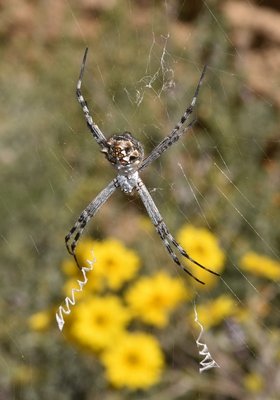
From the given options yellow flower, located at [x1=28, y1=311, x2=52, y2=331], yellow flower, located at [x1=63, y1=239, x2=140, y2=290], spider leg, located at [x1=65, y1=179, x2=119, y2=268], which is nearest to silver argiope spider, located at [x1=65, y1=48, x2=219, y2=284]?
spider leg, located at [x1=65, y1=179, x2=119, y2=268]

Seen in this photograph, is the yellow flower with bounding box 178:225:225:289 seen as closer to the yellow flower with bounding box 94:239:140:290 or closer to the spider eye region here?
the yellow flower with bounding box 94:239:140:290

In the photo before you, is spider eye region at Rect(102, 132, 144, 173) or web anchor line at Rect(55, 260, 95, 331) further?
Result: web anchor line at Rect(55, 260, 95, 331)

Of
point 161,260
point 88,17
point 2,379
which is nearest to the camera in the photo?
point 2,379

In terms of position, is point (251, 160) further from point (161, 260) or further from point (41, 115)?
point (41, 115)

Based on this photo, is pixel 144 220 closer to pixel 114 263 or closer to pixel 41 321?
pixel 114 263

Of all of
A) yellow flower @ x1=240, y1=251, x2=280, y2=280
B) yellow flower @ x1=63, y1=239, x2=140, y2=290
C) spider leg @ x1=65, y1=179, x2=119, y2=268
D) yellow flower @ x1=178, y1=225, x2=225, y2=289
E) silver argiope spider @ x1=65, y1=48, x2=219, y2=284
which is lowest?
yellow flower @ x1=63, y1=239, x2=140, y2=290

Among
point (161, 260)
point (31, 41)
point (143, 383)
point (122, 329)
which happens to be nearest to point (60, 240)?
point (161, 260)

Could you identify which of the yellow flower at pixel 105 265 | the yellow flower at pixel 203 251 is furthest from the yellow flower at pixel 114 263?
the yellow flower at pixel 203 251
